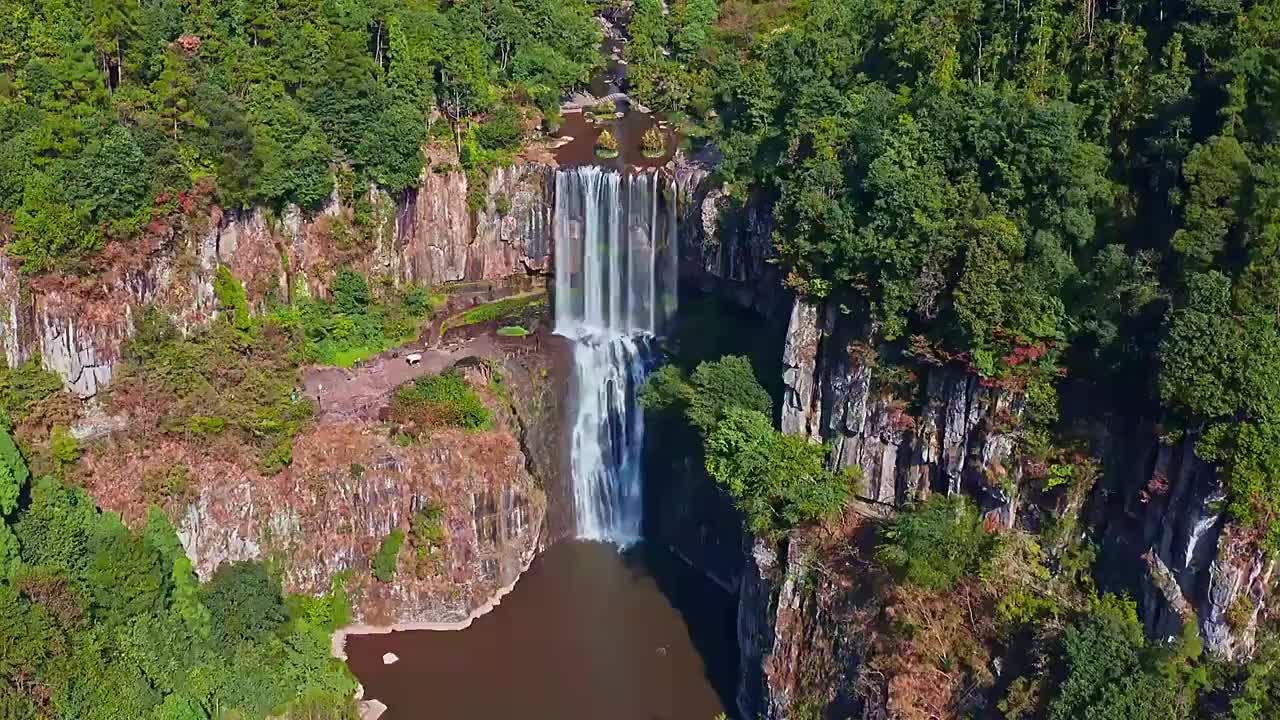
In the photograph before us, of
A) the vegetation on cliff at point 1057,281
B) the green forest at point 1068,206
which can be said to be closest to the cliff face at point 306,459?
the vegetation on cliff at point 1057,281

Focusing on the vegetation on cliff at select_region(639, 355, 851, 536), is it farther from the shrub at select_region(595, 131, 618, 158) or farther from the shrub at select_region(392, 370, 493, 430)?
the shrub at select_region(595, 131, 618, 158)

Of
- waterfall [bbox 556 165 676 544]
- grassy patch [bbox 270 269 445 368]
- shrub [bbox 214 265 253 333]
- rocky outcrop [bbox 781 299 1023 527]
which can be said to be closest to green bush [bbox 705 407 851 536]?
rocky outcrop [bbox 781 299 1023 527]

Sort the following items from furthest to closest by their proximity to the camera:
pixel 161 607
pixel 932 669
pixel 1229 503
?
pixel 161 607
pixel 932 669
pixel 1229 503

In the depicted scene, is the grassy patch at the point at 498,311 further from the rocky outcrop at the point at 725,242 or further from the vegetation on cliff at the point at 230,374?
the rocky outcrop at the point at 725,242

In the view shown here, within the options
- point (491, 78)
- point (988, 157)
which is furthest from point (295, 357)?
point (988, 157)

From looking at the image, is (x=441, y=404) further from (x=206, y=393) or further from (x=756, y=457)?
(x=756, y=457)

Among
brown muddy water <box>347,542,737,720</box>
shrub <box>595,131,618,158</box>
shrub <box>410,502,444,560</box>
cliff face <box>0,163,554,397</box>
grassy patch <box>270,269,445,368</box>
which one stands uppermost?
shrub <box>595,131,618,158</box>

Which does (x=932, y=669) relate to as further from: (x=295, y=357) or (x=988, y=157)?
(x=295, y=357)

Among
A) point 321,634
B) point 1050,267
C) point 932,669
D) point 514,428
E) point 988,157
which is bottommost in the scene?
point 321,634
